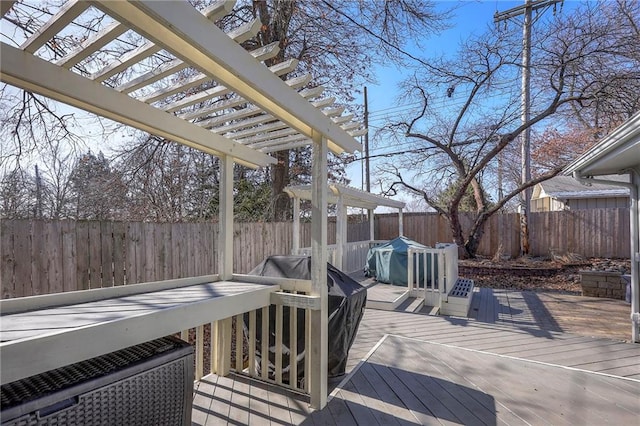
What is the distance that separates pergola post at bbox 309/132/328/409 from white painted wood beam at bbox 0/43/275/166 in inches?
37.8

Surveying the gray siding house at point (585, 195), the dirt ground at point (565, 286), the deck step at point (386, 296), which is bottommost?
the dirt ground at point (565, 286)

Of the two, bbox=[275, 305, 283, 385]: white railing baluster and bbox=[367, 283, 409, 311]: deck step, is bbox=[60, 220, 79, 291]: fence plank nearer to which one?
bbox=[275, 305, 283, 385]: white railing baluster

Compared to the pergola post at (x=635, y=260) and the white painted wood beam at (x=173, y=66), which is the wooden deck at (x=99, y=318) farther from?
the pergola post at (x=635, y=260)

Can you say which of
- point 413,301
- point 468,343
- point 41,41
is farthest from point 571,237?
point 41,41

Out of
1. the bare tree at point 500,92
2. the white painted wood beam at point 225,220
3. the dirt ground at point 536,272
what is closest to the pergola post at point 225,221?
the white painted wood beam at point 225,220

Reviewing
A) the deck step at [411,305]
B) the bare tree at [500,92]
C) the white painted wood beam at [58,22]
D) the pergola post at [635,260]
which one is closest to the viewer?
the white painted wood beam at [58,22]

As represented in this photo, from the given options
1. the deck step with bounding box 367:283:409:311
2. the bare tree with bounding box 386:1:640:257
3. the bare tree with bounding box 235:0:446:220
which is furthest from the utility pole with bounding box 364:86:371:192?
the deck step with bounding box 367:283:409:311

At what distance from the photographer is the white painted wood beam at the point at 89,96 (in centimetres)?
162

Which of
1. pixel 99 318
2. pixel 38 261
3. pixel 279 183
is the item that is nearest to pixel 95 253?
pixel 38 261

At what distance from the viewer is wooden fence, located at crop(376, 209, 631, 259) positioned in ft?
31.3

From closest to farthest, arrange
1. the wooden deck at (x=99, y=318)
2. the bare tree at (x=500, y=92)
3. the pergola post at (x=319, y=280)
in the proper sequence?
the wooden deck at (x=99, y=318), the pergola post at (x=319, y=280), the bare tree at (x=500, y=92)

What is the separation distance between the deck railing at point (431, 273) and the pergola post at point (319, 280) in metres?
3.49

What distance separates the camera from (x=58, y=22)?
1427 mm

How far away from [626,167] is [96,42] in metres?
5.38
